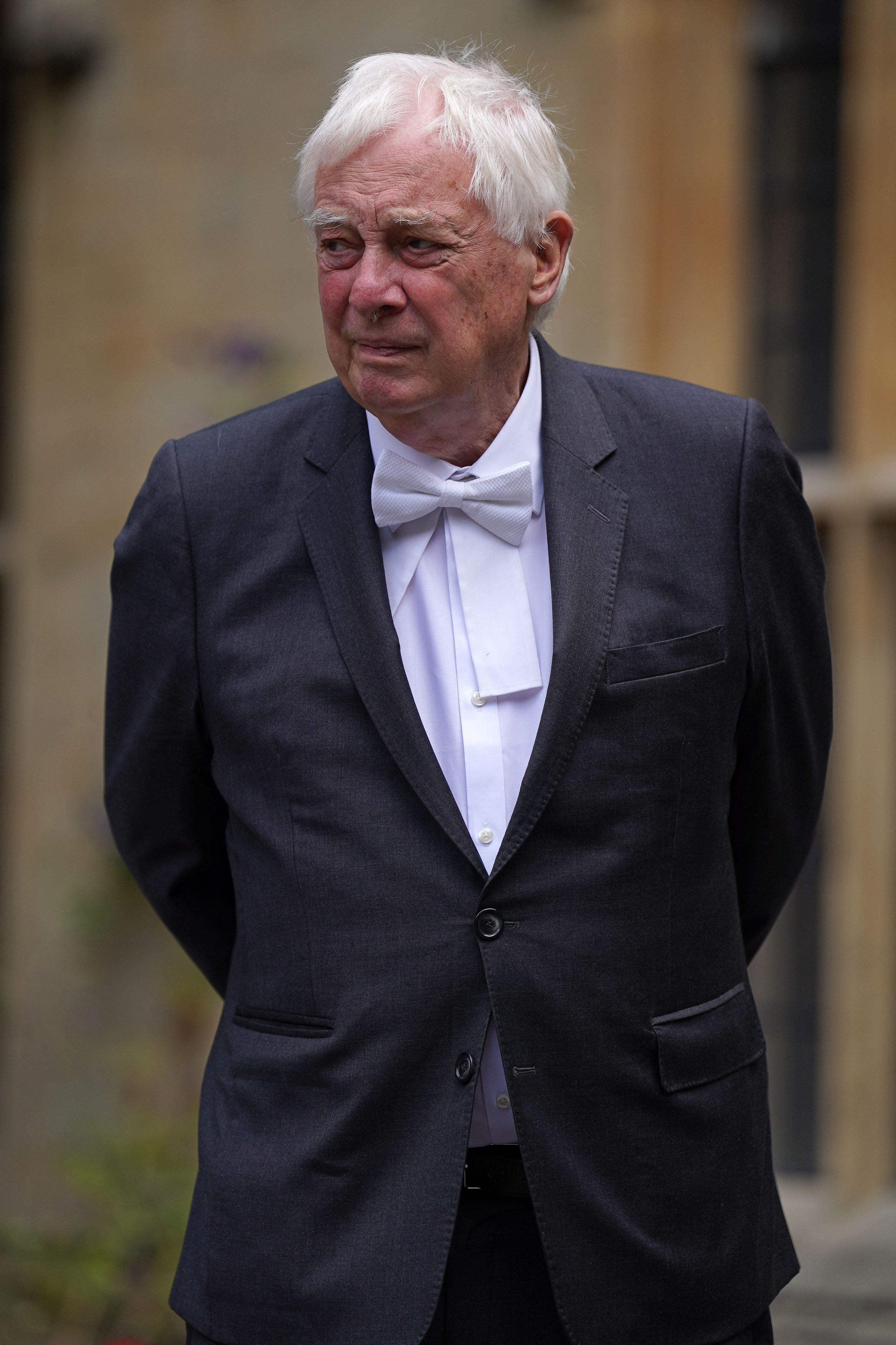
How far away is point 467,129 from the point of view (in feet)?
5.60

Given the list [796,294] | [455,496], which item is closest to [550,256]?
[455,496]

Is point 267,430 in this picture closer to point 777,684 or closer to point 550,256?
point 550,256

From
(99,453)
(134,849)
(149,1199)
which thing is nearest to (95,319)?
(99,453)

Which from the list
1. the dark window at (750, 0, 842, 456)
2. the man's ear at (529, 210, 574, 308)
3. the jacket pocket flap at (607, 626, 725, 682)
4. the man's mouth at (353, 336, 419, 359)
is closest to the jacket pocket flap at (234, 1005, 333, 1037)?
the jacket pocket flap at (607, 626, 725, 682)

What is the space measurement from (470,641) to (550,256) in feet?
1.52

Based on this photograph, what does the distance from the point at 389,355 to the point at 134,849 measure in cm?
80

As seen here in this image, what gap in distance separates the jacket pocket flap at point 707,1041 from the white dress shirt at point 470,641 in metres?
0.19

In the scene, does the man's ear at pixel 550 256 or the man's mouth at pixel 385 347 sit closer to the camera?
the man's mouth at pixel 385 347

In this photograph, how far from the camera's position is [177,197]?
4.50 metres

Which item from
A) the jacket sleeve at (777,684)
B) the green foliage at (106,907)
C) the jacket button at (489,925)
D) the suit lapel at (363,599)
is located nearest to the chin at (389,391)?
the suit lapel at (363,599)

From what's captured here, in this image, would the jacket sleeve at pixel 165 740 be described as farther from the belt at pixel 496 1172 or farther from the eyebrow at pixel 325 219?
the belt at pixel 496 1172

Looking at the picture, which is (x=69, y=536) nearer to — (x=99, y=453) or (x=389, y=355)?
(x=99, y=453)

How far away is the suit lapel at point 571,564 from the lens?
1.70 metres

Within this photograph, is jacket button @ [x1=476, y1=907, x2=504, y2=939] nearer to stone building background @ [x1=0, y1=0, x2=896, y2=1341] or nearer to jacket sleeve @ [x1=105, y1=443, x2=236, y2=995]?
jacket sleeve @ [x1=105, y1=443, x2=236, y2=995]
